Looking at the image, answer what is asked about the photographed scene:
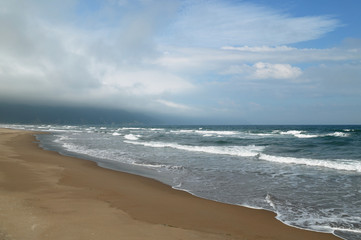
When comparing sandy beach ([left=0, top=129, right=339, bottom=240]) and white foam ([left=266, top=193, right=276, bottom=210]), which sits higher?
sandy beach ([left=0, top=129, right=339, bottom=240])

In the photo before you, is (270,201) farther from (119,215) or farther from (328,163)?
(328,163)

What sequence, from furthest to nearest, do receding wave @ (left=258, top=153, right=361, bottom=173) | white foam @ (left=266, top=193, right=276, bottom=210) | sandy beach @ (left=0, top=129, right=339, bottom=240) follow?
receding wave @ (left=258, top=153, right=361, bottom=173)
white foam @ (left=266, top=193, right=276, bottom=210)
sandy beach @ (left=0, top=129, right=339, bottom=240)

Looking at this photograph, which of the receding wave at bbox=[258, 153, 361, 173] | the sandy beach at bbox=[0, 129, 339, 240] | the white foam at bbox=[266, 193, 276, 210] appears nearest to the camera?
the sandy beach at bbox=[0, 129, 339, 240]

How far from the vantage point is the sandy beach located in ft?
13.8

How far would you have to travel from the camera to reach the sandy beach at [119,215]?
13.8ft

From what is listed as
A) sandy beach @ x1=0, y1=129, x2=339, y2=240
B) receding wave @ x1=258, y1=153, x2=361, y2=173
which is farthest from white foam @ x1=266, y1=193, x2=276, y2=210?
receding wave @ x1=258, y1=153, x2=361, y2=173

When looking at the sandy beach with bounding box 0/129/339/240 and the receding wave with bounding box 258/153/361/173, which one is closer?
the sandy beach with bounding box 0/129/339/240

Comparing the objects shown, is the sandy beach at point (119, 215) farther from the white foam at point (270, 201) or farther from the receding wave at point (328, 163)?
the receding wave at point (328, 163)

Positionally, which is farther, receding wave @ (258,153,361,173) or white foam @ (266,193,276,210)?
receding wave @ (258,153,361,173)

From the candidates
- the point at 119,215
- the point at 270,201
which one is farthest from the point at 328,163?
the point at 119,215

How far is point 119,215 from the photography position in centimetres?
515

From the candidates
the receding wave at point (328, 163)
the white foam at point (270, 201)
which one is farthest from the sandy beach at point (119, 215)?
the receding wave at point (328, 163)

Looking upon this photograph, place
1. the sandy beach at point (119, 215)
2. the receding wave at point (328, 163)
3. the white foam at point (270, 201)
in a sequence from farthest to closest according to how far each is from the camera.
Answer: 1. the receding wave at point (328, 163)
2. the white foam at point (270, 201)
3. the sandy beach at point (119, 215)

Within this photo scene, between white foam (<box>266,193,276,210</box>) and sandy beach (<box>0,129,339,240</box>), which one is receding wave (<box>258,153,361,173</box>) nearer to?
white foam (<box>266,193,276,210</box>)
